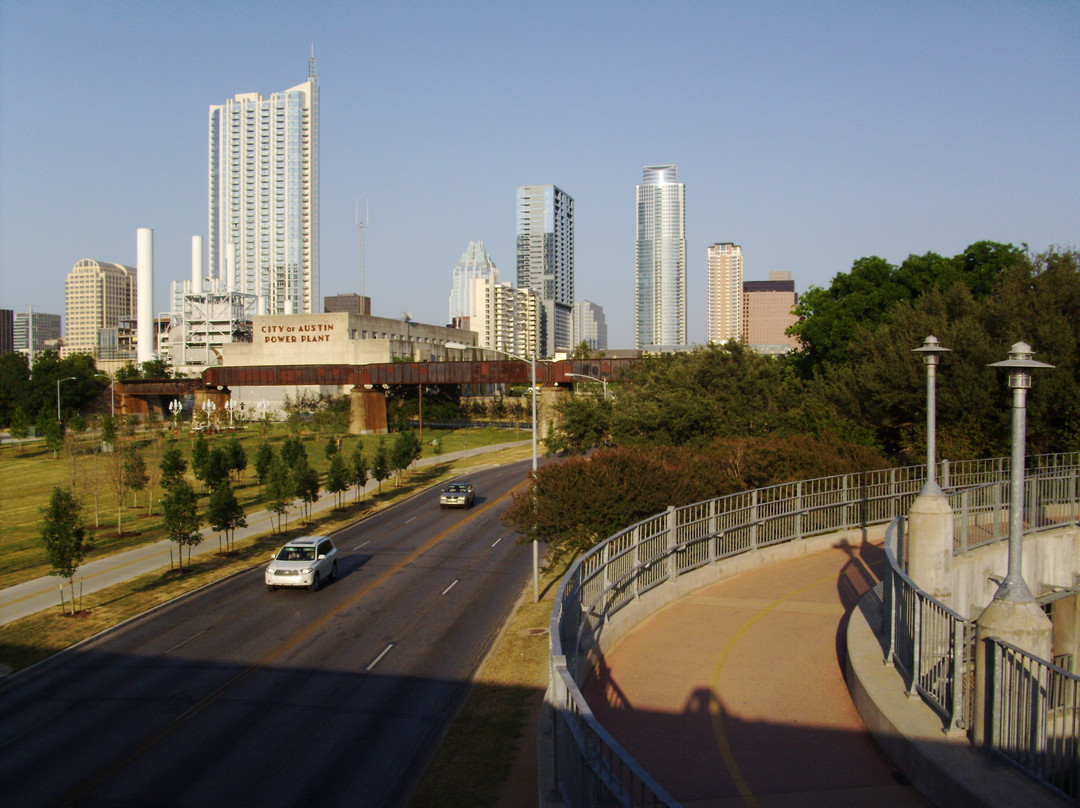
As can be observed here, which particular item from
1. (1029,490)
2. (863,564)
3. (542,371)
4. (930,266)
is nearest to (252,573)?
(863,564)

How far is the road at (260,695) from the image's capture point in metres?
13.9

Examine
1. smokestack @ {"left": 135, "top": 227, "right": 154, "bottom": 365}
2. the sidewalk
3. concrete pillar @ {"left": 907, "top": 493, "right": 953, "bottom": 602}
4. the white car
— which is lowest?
the sidewalk

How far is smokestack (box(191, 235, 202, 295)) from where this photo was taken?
171125mm

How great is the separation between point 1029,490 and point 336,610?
18.9 meters

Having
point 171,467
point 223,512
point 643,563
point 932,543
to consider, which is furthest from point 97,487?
point 932,543

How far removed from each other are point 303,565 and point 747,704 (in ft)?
67.2

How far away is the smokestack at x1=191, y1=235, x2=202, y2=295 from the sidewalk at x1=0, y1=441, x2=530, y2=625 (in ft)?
464

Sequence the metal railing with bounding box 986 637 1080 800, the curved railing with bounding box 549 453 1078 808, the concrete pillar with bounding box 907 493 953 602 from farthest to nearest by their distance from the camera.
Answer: the concrete pillar with bounding box 907 493 953 602 < the metal railing with bounding box 986 637 1080 800 < the curved railing with bounding box 549 453 1078 808

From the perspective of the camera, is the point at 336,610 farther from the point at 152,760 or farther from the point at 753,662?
the point at 753,662

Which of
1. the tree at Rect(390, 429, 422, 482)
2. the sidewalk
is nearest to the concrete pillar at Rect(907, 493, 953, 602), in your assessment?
the sidewalk

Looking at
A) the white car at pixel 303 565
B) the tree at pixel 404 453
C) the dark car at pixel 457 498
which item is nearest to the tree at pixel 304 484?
the dark car at pixel 457 498

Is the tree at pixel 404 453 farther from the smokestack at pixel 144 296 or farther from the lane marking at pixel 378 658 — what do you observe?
the smokestack at pixel 144 296

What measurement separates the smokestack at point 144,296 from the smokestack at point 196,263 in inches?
314

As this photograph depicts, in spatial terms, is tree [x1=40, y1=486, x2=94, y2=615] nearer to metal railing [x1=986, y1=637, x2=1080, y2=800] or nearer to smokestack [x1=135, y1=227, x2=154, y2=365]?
metal railing [x1=986, y1=637, x2=1080, y2=800]
